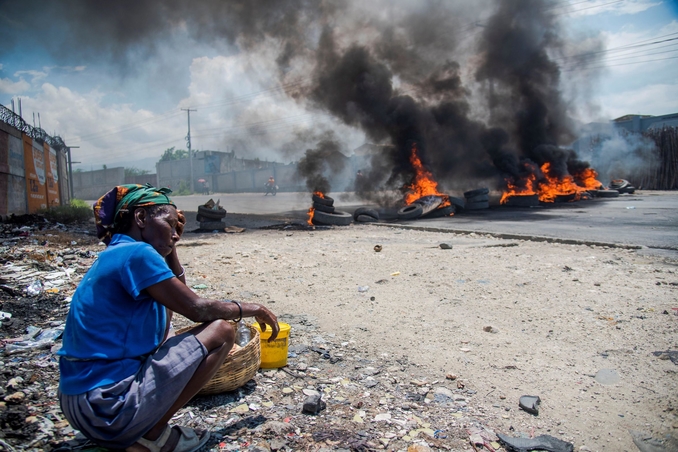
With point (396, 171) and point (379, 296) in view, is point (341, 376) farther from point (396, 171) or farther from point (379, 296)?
point (396, 171)

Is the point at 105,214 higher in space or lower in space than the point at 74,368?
higher

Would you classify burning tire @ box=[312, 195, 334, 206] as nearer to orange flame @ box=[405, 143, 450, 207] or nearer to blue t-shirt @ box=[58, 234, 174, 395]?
orange flame @ box=[405, 143, 450, 207]

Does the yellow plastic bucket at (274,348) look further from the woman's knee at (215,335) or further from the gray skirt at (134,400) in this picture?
the gray skirt at (134,400)

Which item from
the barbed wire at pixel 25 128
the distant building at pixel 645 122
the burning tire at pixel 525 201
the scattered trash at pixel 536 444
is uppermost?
the distant building at pixel 645 122

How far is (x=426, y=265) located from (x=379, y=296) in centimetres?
156

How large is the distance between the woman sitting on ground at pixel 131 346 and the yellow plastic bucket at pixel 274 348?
88 cm

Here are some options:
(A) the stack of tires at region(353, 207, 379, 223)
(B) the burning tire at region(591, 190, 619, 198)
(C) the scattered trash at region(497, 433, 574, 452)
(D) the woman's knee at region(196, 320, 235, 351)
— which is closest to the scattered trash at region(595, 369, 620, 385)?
(C) the scattered trash at region(497, 433, 574, 452)

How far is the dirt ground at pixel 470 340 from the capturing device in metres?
2.25

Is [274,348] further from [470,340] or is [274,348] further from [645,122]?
[645,122]

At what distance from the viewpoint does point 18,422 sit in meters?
2.13

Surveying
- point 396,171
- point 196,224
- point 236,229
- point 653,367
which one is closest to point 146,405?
point 653,367

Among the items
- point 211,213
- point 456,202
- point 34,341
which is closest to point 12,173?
point 211,213

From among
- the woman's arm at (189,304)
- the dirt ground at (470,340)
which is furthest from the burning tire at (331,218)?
the woman's arm at (189,304)

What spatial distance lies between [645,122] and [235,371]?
3555 centimetres
